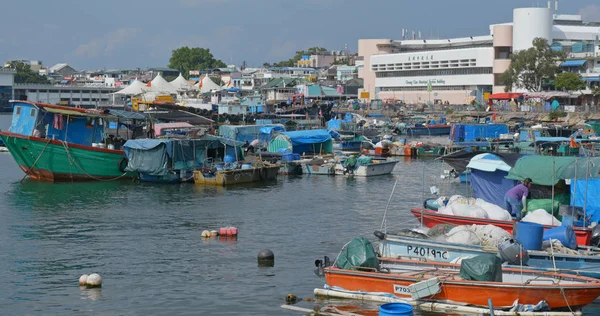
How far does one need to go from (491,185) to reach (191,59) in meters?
150

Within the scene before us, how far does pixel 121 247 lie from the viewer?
2128 centimetres

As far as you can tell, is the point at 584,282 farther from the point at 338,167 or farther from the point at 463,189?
the point at 338,167

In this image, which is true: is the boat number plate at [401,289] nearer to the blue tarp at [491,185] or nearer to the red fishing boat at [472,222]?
the red fishing boat at [472,222]

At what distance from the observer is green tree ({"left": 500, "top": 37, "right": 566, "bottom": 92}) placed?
79438 millimetres

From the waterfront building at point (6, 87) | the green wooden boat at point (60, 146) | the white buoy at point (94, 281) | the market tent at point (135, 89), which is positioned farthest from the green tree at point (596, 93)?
the waterfront building at point (6, 87)

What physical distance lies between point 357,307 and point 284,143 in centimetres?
2700

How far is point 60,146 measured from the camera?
34.2m

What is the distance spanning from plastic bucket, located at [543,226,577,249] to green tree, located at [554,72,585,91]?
61.9 m

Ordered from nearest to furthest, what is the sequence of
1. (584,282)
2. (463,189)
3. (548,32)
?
1. (584,282)
2. (463,189)
3. (548,32)

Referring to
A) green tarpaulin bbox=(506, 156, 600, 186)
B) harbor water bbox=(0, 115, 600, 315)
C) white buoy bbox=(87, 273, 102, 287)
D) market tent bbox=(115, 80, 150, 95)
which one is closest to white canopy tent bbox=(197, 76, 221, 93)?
market tent bbox=(115, 80, 150, 95)

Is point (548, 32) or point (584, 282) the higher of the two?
point (548, 32)

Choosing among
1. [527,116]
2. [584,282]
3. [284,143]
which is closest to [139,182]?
[284,143]

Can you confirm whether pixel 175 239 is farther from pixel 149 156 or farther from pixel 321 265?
pixel 149 156

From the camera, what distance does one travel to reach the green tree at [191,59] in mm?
170125
